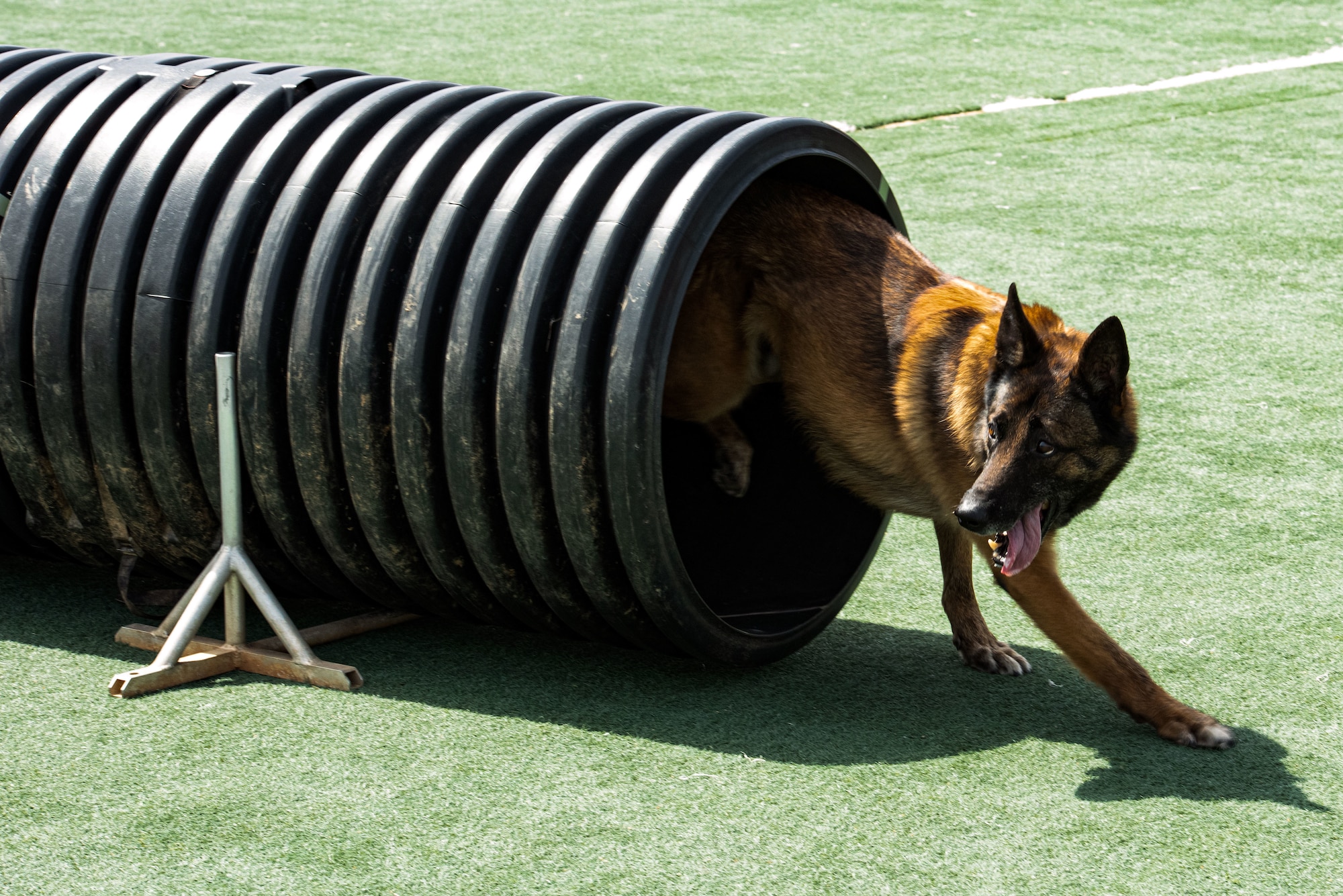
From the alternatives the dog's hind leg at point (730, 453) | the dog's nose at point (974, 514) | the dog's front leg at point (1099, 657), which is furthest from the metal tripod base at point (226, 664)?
the dog's front leg at point (1099, 657)

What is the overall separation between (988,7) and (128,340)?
1287 centimetres

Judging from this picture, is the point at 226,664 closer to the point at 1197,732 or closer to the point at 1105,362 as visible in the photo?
the point at 1105,362

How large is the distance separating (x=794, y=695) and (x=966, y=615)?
2.18ft

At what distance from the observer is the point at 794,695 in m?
4.52

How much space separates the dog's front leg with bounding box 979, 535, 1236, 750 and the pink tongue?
0.13 meters

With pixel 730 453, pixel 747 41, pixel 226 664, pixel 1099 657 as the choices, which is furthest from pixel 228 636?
pixel 747 41

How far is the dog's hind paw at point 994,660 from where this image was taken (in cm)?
474

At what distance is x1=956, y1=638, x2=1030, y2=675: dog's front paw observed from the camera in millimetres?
4738

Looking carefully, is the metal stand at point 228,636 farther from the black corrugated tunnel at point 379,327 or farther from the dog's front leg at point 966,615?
the dog's front leg at point 966,615

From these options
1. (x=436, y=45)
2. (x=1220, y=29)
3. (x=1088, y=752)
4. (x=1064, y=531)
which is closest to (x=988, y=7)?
(x=1220, y=29)

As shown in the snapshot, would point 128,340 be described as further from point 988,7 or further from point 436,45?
point 988,7

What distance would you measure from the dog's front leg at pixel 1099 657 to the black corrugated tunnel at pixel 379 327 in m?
0.66

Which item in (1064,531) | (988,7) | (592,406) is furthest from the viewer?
(988,7)

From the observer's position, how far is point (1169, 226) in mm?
9211
